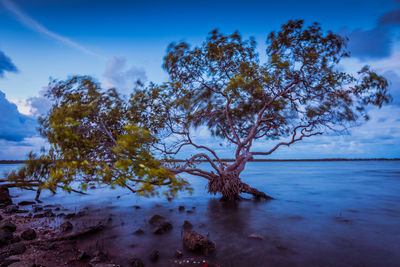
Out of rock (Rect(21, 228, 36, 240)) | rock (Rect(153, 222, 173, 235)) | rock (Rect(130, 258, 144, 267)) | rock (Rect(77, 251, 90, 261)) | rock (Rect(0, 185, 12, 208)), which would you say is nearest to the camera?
rock (Rect(130, 258, 144, 267))

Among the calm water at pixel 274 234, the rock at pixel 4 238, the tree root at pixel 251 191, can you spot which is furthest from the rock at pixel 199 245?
the tree root at pixel 251 191

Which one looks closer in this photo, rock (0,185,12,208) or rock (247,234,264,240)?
rock (247,234,264,240)

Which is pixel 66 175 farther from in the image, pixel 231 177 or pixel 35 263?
pixel 231 177

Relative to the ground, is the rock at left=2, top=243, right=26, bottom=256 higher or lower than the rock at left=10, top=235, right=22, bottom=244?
higher

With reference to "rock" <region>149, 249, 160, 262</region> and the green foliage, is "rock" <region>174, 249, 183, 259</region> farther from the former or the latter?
the green foliage

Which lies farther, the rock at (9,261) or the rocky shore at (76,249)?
the rocky shore at (76,249)

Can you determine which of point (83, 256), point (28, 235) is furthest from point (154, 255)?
point (28, 235)

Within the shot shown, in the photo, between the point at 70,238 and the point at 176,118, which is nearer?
the point at 70,238

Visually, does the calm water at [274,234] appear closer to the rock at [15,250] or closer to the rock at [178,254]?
the rock at [178,254]

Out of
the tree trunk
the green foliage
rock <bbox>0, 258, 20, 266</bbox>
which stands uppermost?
the green foliage

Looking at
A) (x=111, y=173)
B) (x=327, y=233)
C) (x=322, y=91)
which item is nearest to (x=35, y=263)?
(x=111, y=173)

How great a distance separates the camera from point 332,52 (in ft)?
36.9

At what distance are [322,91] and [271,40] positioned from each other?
4391 millimetres

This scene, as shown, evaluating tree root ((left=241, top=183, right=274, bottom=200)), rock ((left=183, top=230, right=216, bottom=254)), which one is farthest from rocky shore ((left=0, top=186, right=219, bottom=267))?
tree root ((left=241, top=183, right=274, bottom=200))
